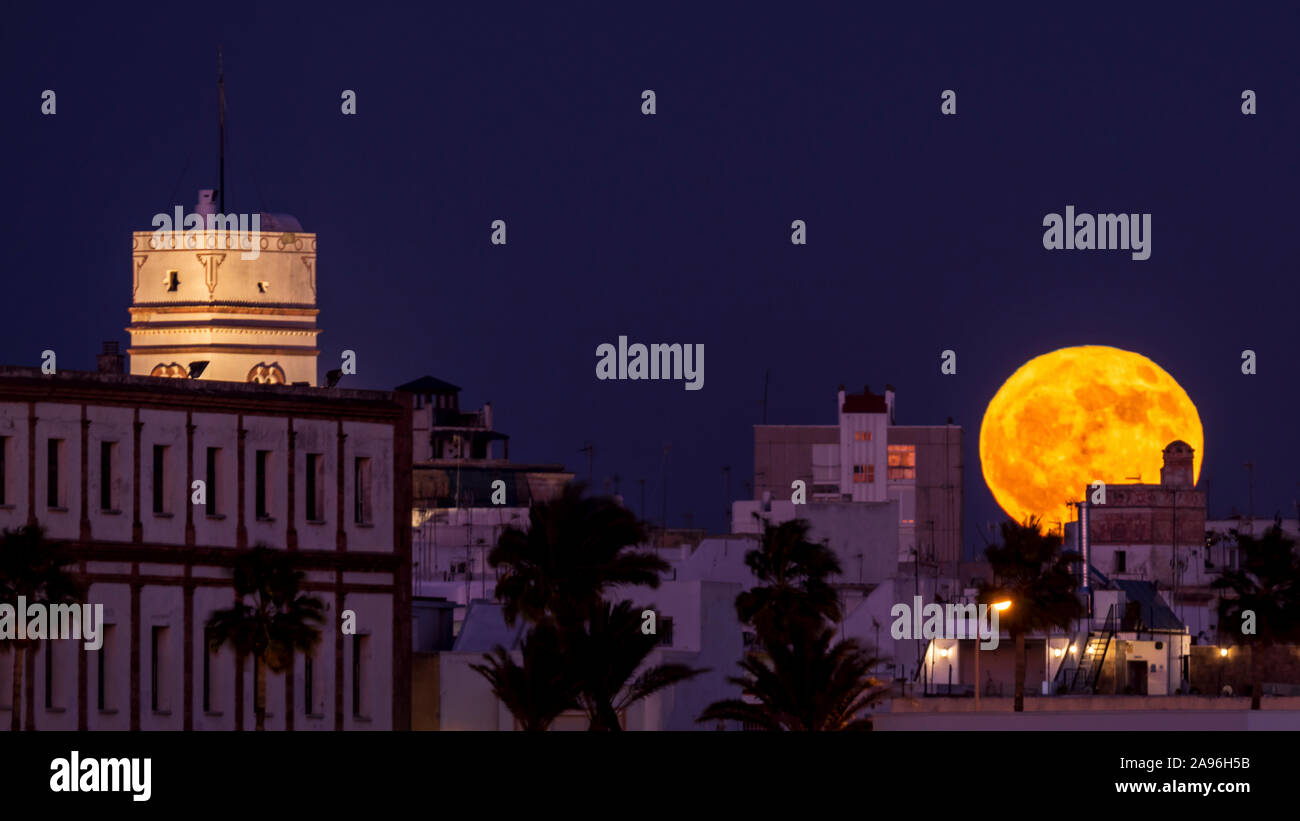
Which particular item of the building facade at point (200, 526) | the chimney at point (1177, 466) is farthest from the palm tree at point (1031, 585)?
the chimney at point (1177, 466)

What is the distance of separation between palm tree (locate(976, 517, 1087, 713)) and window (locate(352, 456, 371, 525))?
2493 cm

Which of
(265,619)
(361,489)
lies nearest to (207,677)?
(265,619)

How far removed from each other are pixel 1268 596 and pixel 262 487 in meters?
39.3

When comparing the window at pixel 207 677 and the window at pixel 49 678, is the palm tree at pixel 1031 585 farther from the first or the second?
the window at pixel 49 678

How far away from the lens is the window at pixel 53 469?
7769cm

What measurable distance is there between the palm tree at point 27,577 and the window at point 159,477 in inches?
249

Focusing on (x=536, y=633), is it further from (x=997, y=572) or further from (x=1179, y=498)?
(x=1179, y=498)

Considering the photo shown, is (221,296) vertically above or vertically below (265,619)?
above

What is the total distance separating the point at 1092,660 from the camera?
113062mm

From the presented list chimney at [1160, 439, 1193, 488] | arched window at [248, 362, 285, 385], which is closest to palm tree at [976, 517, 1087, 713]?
chimney at [1160, 439, 1193, 488]

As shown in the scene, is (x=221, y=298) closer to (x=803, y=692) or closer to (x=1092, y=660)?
(x=1092, y=660)

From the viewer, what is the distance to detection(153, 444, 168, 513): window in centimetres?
8056
